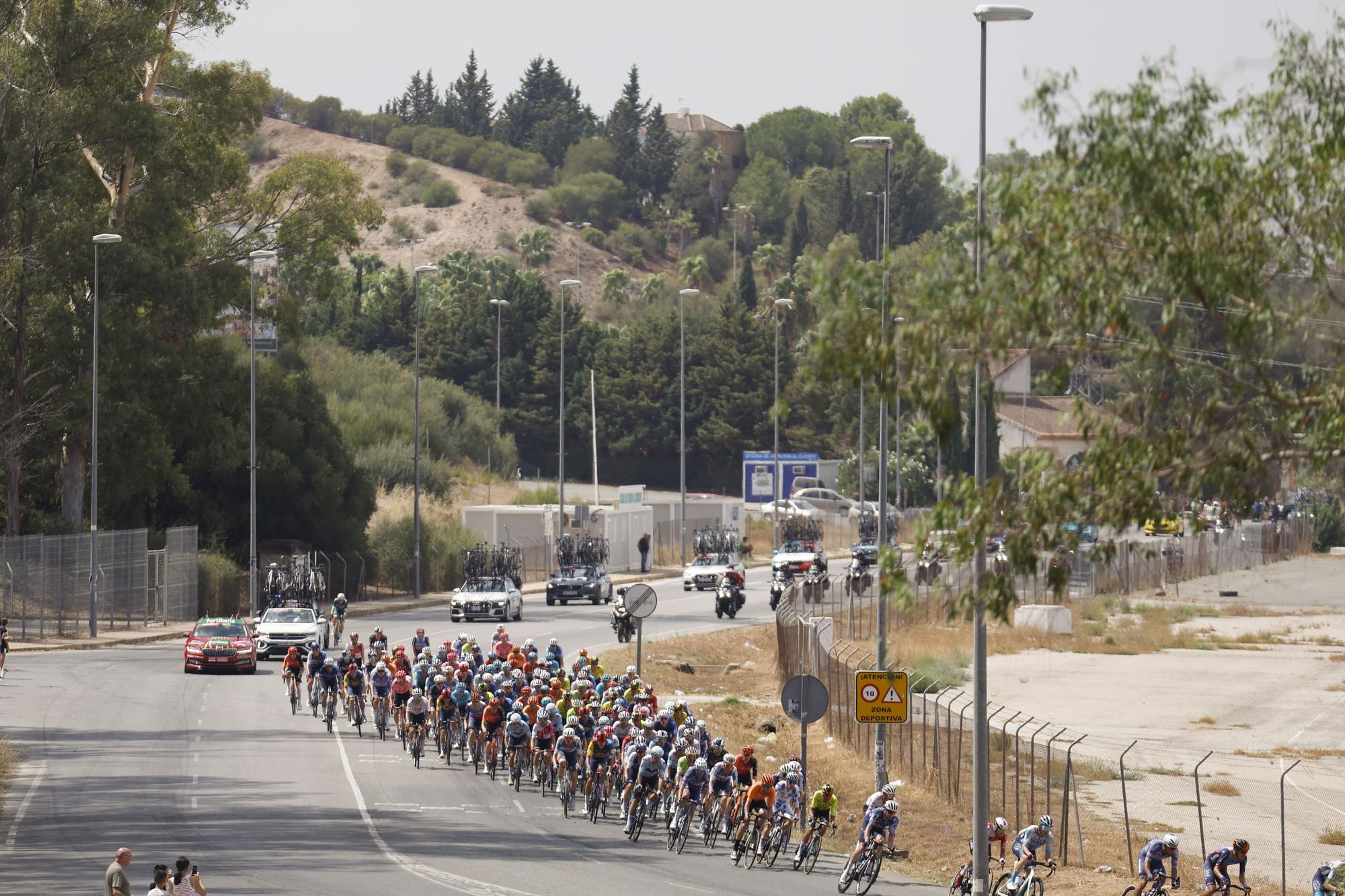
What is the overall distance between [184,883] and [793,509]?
8163 cm

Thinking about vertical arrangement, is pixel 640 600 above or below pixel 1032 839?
above

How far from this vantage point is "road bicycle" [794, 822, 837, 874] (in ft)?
75.5

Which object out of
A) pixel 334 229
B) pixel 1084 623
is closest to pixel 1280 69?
pixel 1084 623

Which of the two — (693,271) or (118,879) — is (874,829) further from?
(693,271)

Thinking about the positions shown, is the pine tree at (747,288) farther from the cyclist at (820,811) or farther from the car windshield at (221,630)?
the cyclist at (820,811)

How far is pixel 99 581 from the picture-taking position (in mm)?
52594

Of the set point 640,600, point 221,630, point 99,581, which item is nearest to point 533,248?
point 99,581

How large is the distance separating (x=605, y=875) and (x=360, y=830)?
13.5 feet

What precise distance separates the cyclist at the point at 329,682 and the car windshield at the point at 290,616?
10.9 meters

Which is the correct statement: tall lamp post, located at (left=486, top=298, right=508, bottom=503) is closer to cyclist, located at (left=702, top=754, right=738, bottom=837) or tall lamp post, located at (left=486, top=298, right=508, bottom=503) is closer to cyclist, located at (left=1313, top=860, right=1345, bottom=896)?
cyclist, located at (left=702, top=754, right=738, bottom=837)

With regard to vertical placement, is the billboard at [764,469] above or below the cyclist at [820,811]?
above

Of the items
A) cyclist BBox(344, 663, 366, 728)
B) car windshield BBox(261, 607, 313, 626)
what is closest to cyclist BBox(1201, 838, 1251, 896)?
cyclist BBox(344, 663, 366, 728)

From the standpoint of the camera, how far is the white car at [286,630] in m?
43.8

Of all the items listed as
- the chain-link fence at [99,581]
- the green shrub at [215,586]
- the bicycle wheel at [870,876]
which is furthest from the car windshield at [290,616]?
the bicycle wheel at [870,876]
